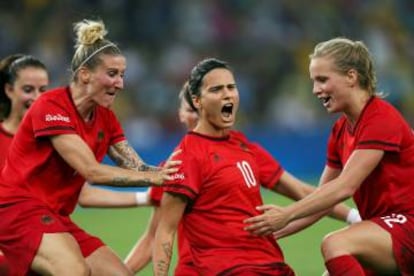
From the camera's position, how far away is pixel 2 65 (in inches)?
307

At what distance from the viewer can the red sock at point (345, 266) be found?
5676 millimetres

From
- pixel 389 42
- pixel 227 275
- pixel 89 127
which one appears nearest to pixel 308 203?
pixel 227 275

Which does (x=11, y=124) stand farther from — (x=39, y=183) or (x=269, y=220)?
(x=269, y=220)

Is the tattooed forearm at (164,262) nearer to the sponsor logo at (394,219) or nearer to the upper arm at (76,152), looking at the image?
the upper arm at (76,152)

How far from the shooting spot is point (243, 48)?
1770 centimetres

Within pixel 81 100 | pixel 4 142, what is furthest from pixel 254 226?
pixel 4 142

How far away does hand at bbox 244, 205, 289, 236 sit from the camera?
591 centimetres

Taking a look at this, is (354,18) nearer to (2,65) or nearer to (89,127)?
(2,65)

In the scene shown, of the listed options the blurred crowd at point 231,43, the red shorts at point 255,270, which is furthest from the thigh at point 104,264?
the blurred crowd at point 231,43

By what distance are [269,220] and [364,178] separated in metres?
0.58

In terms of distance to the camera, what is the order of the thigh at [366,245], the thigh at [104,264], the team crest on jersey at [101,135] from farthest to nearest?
the team crest on jersey at [101,135], the thigh at [104,264], the thigh at [366,245]

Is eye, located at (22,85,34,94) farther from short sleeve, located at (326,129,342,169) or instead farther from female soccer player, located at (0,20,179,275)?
short sleeve, located at (326,129,342,169)

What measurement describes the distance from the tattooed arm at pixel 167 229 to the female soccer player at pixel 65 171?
15 centimetres

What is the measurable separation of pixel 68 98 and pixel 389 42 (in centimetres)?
1223
